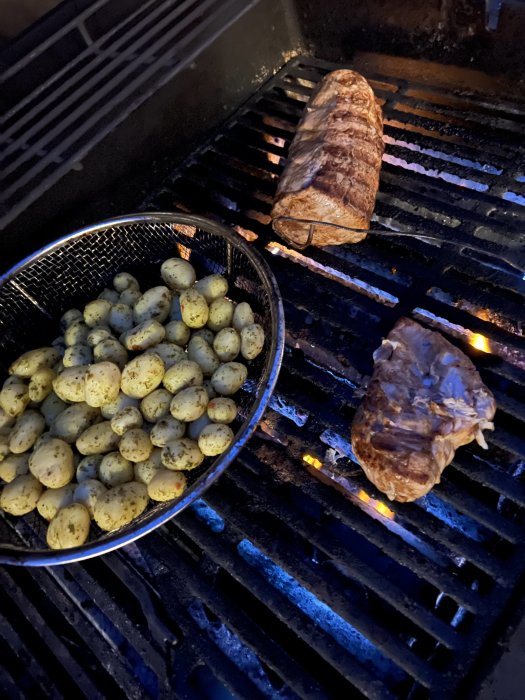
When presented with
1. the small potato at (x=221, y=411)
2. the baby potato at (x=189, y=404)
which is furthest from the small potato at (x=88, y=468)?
the small potato at (x=221, y=411)

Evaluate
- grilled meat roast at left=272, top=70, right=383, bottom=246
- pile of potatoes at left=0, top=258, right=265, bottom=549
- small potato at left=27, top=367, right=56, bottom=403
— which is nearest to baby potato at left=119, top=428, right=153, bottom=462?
pile of potatoes at left=0, top=258, right=265, bottom=549

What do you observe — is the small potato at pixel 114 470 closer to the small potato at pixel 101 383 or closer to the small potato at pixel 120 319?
the small potato at pixel 101 383

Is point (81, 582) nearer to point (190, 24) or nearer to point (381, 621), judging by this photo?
point (381, 621)

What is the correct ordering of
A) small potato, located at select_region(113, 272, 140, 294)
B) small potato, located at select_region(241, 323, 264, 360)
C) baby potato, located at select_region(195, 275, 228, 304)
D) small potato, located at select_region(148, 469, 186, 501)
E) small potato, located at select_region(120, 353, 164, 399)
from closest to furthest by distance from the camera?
small potato, located at select_region(148, 469, 186, 501) → small potato, located at select_region(120, 353, 164, 399) → small potato, located at select_region(241, 323, 264, 360) → baby potato, located at select_region(195, 275, 228, 304) → small potato, located at select_region(113, 272, 140, 294)

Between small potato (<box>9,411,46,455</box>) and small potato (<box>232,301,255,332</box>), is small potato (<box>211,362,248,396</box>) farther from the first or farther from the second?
small potato (<box>9,411,46,455</box>)

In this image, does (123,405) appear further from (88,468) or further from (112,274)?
(112,274)

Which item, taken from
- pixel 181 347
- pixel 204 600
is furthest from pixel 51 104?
pixel 204 600
